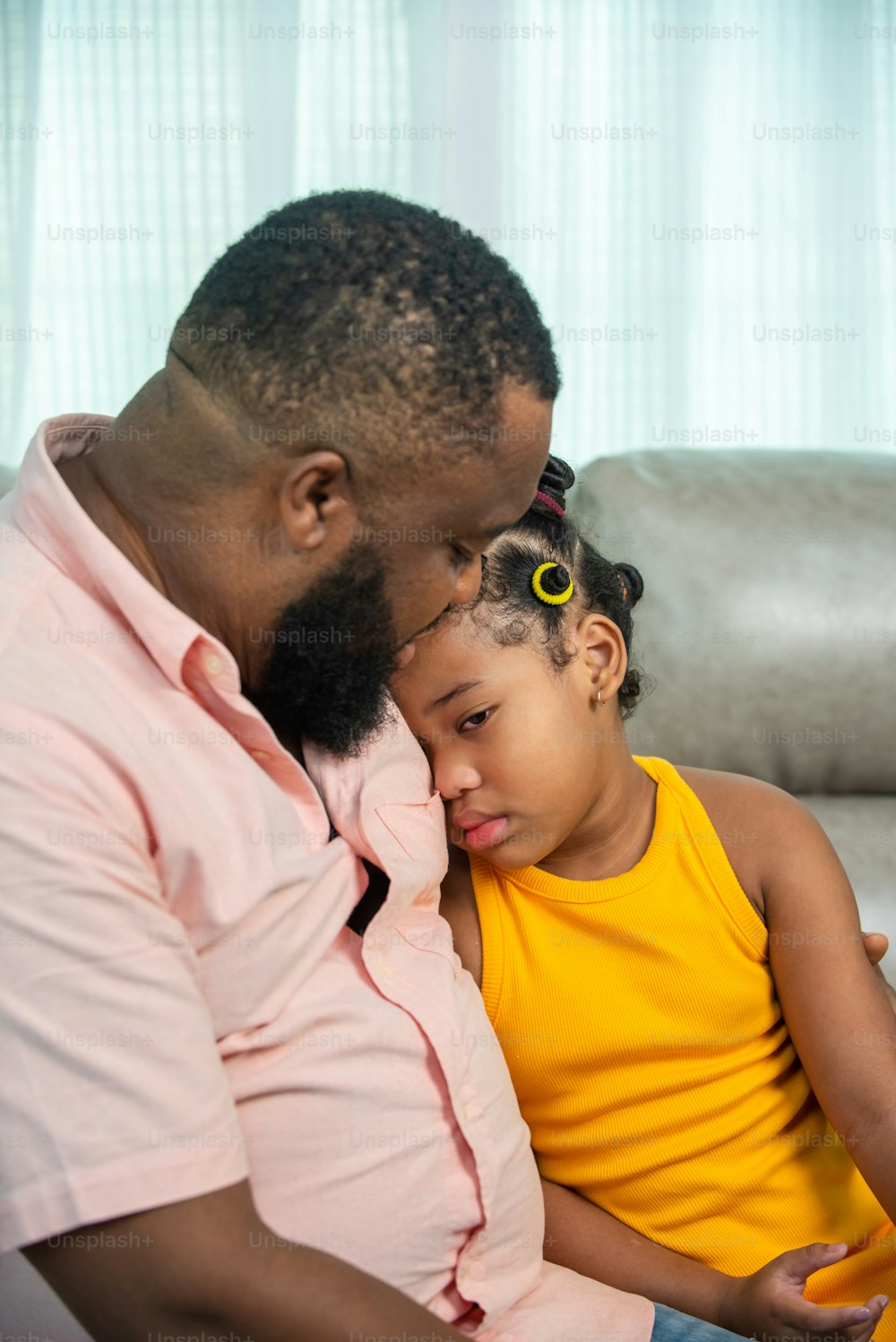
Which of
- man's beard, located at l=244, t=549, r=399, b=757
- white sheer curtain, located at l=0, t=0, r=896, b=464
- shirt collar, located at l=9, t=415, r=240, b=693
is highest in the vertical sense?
white sheer curtain, located at l=0, t=0, r=896, b=464

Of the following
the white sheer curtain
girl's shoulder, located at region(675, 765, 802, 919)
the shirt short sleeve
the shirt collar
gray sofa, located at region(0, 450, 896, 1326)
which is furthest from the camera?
the white sheer curtain

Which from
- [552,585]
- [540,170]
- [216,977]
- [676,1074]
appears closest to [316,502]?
[216,977]

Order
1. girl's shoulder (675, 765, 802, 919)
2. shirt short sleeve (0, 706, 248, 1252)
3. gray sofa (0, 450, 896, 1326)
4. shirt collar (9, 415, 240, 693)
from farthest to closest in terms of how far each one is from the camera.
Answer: gray sofa (0, 450, 896, 1326) → girl's shoulder (675, 765, 802, 919) → shirt collar (9, 415, 240, 693) → shirt short sleeve (0, 706, 248, 1252)

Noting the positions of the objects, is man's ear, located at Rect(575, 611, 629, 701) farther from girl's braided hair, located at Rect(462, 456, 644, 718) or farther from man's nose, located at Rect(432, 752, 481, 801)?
man's nose, located at Rect(432, 752, 481, 801)

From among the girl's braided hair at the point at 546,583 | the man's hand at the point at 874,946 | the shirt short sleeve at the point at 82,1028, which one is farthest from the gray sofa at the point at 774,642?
the shirt short sleeve at the point at 82,1028

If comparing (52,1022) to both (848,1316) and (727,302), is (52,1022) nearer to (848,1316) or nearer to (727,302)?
(848,1316)

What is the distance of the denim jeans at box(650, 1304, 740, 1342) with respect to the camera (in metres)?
1.12

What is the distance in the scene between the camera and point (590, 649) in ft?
4.67

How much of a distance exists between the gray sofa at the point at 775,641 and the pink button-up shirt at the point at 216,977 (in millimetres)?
749

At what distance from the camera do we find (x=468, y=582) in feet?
3.59

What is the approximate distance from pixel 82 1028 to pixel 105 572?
33cm

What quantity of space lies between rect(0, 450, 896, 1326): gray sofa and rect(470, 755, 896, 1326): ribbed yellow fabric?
47 cm

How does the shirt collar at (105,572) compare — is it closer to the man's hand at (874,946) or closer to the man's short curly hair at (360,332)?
the man's short curly hair at (360,332)

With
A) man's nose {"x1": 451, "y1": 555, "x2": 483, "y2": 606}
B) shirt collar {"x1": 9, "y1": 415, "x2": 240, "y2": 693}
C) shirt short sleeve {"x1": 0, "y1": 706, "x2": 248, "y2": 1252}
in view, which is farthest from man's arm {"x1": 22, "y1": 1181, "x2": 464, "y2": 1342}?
man's nose {"x1": 451, "y1": 555, "x2": 483, "y2": 606}
